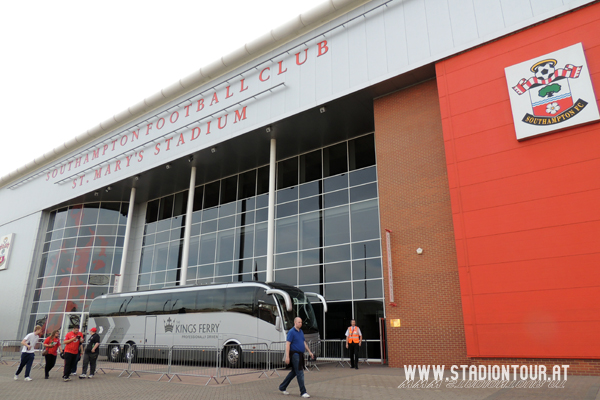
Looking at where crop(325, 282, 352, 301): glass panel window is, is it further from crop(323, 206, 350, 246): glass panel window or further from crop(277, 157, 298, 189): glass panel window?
crop(277, 157, 298, 189): glass panel window

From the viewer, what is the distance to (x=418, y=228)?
1559 cm

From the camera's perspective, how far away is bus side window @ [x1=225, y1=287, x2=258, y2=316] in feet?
51.6

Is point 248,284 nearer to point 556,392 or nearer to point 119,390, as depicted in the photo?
point 119,390

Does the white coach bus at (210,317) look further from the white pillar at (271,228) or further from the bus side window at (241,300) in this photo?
the white pillar at (271,228)

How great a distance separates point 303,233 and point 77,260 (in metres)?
18.9

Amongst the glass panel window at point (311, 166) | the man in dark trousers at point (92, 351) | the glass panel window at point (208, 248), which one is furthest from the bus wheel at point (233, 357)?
the glass panel window at point (311, 166)

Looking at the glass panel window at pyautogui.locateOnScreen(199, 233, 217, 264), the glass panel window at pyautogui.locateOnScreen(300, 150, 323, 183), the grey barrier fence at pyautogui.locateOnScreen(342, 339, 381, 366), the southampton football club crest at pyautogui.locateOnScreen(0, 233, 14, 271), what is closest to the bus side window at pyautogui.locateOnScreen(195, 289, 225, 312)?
the grey barrier fence at pyautogui.locateOnScreen(342, 339, 381, 366)

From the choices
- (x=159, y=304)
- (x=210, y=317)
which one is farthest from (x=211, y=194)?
(x=210, y=317)

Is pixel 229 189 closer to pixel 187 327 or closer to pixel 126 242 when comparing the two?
pixel 126 242

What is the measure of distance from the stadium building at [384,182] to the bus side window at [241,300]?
168 inches

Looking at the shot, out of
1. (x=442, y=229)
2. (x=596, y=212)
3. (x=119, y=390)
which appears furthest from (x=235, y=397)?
(x=596, y=212)

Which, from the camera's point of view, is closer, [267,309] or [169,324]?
[267,309]

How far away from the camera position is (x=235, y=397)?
8.82 meters

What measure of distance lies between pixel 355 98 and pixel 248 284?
9452mm
